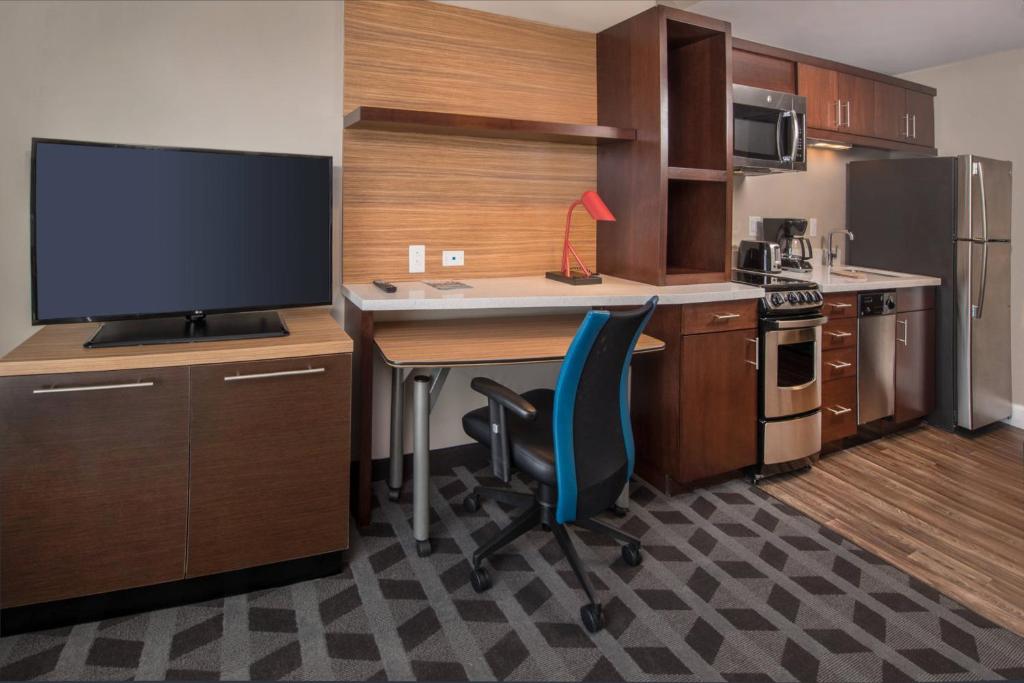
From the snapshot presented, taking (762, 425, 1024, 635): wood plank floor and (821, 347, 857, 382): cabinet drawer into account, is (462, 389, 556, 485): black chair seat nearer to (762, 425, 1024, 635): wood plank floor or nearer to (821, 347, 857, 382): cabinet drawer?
(762, 425, 1024, 635): wood plank floor

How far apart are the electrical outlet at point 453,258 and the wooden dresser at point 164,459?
36.5 inches

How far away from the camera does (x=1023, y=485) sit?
3000mm

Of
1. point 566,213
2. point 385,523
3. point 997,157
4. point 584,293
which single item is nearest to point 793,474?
point 584,293

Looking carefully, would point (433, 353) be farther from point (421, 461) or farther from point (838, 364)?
point (838, 364)

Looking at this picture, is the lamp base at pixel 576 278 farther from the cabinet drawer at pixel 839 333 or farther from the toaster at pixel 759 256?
the cabinet drawer at pixel 839 333

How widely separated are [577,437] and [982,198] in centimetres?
331

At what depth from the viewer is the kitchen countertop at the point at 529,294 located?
227 centimetres

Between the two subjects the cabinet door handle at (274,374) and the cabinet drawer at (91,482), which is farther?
the cabinet door handle at (274,374)

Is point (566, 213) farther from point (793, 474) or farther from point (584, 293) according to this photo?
point (793, 474)

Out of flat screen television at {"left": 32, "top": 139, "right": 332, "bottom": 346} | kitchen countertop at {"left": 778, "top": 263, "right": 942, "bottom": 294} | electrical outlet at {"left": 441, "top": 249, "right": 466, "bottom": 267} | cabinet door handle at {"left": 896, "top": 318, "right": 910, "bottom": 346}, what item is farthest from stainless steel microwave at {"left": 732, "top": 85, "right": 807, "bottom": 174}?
flat screen television at {"left": 32, "top": 139, "right": 332, "bottom": 346}

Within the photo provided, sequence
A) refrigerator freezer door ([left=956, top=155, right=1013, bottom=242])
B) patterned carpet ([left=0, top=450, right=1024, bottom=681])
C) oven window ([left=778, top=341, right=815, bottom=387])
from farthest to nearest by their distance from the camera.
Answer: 1. refrigerator freezer door ([left=956, top=155, right=1013, bottom=242])
2. oven window ([left=778, top=341, right=815, bottom=387])
3. patterned carpet ([left=0, top=450, right=1024, bottom=681])

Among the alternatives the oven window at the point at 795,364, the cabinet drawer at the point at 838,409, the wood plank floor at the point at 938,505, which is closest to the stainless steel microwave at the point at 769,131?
the oven window at the point at 795,364

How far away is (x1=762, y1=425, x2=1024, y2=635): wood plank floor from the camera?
2174 millimetres

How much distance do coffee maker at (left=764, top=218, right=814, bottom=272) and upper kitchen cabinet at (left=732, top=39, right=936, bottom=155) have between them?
52cm
